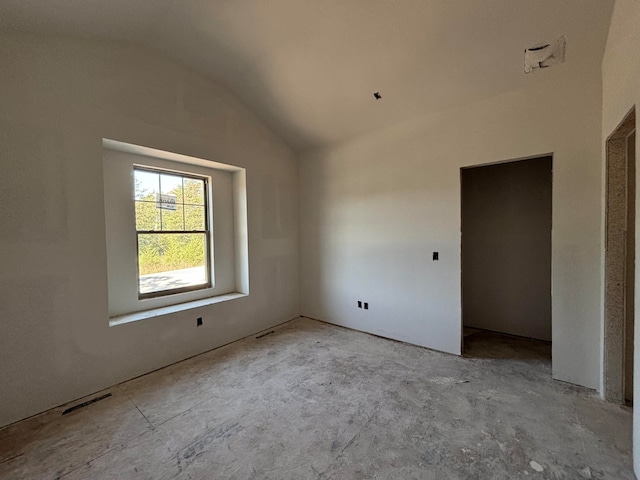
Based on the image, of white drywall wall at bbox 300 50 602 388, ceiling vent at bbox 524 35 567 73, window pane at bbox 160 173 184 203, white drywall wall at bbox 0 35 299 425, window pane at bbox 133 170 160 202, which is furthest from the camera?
window pane at bbox 160 173 184 203

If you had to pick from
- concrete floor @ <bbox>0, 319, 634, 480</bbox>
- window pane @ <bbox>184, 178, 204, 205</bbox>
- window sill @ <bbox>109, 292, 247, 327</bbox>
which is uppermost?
window pane @ <bbox>184, 178, 204, 205</bbox>

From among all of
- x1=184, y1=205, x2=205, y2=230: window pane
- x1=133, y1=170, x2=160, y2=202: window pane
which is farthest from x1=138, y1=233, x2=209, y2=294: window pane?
x1=133, y1=170, x2=160, y2=202: window pane

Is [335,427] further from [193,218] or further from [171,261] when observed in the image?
[193,218]

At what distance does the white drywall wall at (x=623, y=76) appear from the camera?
162 centimetres

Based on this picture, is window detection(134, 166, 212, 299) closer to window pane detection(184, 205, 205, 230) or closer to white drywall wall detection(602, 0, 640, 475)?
window pane detection(184, 205, 205, 230)

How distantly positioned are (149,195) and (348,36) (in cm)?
282

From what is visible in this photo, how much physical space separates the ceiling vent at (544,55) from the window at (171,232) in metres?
3.90

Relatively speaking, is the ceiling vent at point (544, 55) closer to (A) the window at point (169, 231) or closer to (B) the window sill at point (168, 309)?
(A) the window at point (169, 231)

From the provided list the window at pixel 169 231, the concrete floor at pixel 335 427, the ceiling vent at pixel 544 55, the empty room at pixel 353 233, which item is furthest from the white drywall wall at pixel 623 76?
the window at pixel 169 231

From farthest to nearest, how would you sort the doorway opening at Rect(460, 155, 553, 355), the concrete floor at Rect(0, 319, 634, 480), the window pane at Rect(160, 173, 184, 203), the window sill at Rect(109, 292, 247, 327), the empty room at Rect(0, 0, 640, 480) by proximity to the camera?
the doorway opening at Rect(460, 155, 553, 355) → the window pane at Rect(160, 173, 184, 203) → the window sill at Rect(109, 292, 247, 327) → the empty room at Rect(0, 0, 640, 480) → the concrete floor at Rect(0, 319, 634, 480)

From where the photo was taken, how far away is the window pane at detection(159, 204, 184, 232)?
357 centimetres

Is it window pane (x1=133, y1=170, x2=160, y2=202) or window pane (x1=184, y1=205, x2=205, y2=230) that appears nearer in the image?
window pane (x1=133, y1=170, x2=160, y2=202)

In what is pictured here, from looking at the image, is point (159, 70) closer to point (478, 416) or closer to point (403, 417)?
point (403, 417)

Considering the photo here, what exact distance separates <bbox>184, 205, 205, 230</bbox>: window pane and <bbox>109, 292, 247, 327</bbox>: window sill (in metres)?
1.00
